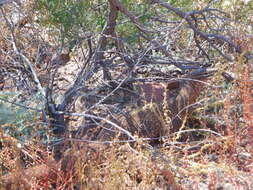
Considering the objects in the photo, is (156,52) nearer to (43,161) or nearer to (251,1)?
(251,1)

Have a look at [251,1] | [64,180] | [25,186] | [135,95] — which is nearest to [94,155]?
[64,180]

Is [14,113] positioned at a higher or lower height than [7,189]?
higher

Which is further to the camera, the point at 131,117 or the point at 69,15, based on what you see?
the point at 69,15

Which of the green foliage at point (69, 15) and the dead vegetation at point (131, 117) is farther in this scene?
the green foliage at point (69, 15)

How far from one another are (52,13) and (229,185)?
241 cm

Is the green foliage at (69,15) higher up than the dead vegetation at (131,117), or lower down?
higher up

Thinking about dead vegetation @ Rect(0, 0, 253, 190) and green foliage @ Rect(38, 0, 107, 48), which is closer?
dead vegetation @ Rect(0, 0, 253, 190)

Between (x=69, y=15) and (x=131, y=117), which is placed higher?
(x=69, y=15)

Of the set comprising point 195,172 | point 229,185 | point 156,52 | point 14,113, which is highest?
point 156,52

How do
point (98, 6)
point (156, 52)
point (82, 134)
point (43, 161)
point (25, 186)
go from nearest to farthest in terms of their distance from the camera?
1. point (25, 186)
2. point (43, 161)
3. point (82, 134)
4. point (98, 6)
5. point (156, 52)

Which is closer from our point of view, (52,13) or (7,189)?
(7,189)


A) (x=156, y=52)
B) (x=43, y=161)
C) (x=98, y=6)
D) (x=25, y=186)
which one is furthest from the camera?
(x=156, y=52)

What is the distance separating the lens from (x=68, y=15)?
349 centimetres

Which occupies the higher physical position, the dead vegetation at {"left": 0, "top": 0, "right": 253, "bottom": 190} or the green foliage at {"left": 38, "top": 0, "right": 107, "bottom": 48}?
the green foliage at {"left": 38, "top": 0, "right": 107, "bottom": 48}
